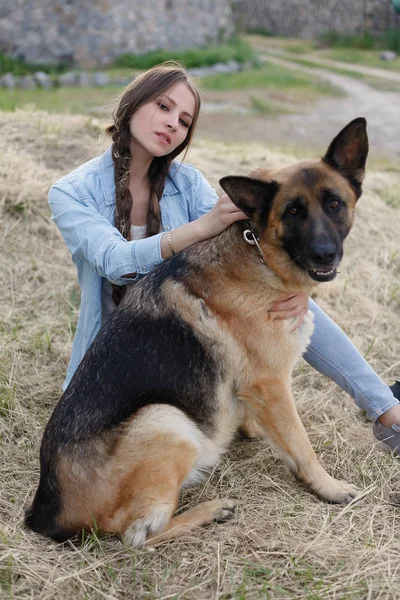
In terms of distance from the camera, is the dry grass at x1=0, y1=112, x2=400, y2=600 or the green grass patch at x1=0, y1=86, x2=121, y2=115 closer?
the dry grass at x1=0, y1=112, x2=400, y2=600

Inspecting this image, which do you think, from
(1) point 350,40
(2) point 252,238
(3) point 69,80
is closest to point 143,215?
(2) point 252,238

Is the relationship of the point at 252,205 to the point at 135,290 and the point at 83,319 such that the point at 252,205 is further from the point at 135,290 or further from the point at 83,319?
the point at 83,319

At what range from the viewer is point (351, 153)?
289 cm

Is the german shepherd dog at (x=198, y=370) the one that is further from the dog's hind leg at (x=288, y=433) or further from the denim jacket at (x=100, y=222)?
the denim jacket at (x=100, y=222)

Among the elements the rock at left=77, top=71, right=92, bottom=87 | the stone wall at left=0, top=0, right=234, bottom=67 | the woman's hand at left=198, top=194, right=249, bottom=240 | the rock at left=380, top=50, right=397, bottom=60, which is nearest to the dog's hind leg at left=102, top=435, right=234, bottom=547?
the woman's hand at left=198, top=194, right=249, bottom=240

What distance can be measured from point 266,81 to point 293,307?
14.5 metres

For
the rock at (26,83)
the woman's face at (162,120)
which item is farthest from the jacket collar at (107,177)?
the rock at (26,83)

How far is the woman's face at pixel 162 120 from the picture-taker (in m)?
3.39

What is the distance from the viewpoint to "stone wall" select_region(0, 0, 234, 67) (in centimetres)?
1585

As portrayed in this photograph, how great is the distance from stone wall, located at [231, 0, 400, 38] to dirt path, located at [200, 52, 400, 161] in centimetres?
957

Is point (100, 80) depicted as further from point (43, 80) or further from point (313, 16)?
point (313, 16)

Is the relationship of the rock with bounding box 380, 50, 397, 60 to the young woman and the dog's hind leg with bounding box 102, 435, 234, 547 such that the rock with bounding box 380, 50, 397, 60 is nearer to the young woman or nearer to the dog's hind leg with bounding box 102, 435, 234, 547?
the young woman

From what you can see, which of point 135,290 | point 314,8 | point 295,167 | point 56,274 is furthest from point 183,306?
point 314,8

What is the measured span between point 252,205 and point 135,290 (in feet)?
2.34
